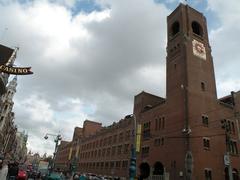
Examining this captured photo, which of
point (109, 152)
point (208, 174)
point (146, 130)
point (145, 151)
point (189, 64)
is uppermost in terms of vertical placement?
point (189, 64)

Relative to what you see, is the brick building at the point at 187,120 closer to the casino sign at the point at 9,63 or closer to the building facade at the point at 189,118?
the building facade at the point at 189,118

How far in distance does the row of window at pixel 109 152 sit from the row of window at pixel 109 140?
1.66m

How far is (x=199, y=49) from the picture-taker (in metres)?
46.3

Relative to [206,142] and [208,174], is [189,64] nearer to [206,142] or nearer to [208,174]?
[206,142]

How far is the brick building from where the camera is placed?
3578cm

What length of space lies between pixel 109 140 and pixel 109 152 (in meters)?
3.75

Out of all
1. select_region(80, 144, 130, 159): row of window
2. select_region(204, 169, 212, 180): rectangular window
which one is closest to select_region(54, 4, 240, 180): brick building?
select_region(204, 169, 212, 180): rectangular window

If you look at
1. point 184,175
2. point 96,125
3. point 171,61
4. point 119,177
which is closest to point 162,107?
point 171,61

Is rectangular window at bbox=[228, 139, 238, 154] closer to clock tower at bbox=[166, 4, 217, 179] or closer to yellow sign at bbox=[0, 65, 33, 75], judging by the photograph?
clock tower at bbox=[166, 4, 217, 179]

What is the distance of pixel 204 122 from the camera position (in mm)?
39062

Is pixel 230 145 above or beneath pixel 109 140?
beneath

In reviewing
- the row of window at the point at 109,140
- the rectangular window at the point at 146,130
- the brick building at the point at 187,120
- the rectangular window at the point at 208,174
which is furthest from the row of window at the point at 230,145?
the row of window at the point at 109,140

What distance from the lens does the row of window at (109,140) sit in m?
56.8

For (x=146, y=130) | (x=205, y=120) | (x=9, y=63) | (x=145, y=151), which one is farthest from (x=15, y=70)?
(x=205, y=120)
